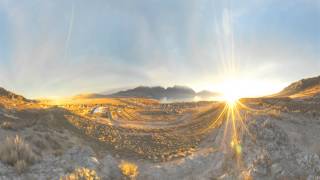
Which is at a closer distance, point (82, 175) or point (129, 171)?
point (82, 175)

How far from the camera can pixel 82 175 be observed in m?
15.6

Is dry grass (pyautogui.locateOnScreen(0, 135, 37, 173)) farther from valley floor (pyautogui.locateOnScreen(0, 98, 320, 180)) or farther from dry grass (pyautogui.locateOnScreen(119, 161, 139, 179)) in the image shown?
dry grass (pyautogui.locateOnScreen(119, 161, 139, 179))

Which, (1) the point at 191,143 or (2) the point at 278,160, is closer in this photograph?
(2) the point at 278,160

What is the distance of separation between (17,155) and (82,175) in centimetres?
298

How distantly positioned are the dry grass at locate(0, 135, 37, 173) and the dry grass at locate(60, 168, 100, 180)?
73.1 inches

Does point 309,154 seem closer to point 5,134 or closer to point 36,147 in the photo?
Result: point 36,147

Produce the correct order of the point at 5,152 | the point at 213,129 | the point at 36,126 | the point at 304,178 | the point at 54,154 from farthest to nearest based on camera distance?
the point at 213,129, the point at 36,126, the point at 54,154, the point at 5,152, the point at 304,178

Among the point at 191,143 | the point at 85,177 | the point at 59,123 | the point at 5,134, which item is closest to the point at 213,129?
the point at 191,143

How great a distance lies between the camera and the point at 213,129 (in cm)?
3862

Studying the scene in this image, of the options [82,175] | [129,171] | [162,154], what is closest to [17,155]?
[82,175]

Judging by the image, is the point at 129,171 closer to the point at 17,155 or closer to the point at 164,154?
the point at 17,155

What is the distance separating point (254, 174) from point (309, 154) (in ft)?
8.33

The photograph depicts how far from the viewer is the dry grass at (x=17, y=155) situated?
49.4 feet

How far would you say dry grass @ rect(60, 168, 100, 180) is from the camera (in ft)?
48.9
